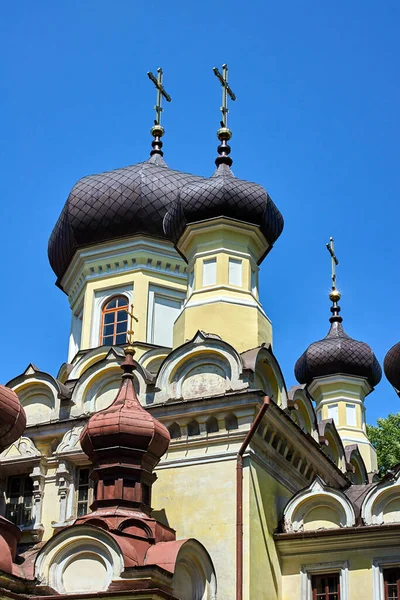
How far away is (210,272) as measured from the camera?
642 inches

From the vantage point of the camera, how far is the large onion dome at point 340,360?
2159 centimetres

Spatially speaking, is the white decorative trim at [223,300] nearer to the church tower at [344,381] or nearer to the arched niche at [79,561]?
the arched niche at [79,561]

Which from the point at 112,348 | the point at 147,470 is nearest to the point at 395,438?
the point at 112,348

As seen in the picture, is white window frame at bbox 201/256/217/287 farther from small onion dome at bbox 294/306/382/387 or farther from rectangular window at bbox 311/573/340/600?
small onion dome at bbox 294/306/382/387

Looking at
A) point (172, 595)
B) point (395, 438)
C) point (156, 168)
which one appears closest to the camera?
point (172, 595)

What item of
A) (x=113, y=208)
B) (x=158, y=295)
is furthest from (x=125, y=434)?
(x=113, y=208)

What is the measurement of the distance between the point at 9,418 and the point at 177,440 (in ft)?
8.14

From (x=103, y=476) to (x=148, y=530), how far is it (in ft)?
3.12

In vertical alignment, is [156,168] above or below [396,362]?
above

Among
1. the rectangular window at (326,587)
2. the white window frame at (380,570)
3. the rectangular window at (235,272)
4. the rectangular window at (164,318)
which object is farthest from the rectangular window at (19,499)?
the white window frame at (380,570)

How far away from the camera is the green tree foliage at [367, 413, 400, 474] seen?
24.3 meters

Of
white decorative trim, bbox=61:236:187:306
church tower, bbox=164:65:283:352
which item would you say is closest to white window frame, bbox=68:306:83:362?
white decorative trim, bbox=61:236:187:306

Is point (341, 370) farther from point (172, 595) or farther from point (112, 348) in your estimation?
point (172, 595)

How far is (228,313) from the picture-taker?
51.7 feet
